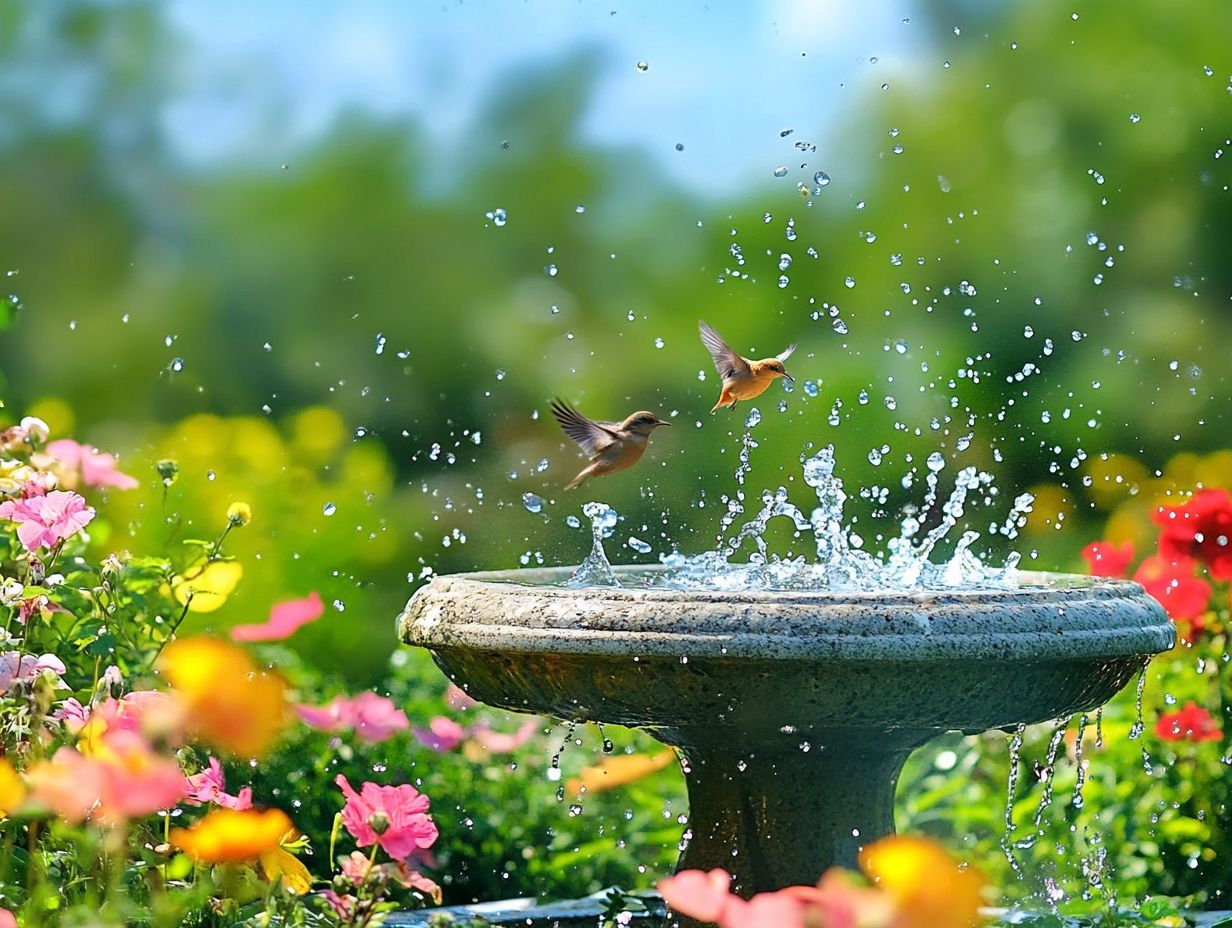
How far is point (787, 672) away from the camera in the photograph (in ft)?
7.27

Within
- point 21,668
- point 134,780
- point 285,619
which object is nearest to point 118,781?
point 134,780

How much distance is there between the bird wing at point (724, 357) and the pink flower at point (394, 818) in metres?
1.26

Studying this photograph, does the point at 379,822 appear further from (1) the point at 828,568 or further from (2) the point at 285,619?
(2) the point at 285,619

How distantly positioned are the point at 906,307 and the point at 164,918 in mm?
9599

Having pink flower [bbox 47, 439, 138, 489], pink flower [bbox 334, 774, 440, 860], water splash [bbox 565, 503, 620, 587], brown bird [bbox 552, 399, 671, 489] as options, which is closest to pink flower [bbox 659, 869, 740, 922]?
pink flower [bbox 334, 774, 440, 860]

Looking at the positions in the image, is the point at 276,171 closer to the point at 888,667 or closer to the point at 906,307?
the point at 906,307

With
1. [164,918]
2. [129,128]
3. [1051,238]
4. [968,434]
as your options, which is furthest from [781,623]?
[129,128]

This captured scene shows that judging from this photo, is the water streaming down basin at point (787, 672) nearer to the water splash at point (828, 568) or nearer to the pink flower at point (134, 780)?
the water splash at point (828, 568)

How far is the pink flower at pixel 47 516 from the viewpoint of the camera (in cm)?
212

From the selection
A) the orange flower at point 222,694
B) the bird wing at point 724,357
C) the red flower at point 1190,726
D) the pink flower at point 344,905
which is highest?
the bird wing at point 724,357

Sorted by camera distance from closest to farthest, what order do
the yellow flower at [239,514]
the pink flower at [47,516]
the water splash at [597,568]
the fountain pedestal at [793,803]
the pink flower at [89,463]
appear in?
the pink flower at [47,516] < the yellow flower at [239,514] < the fountain pedestal at [793,803] < the water splash at [597,568] < the pink flower at [89,463]

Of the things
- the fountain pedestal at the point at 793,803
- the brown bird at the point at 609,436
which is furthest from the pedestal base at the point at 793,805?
the brown bird at the point at 609,436

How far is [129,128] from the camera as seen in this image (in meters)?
11.5

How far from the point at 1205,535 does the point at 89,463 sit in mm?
2404
